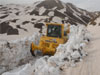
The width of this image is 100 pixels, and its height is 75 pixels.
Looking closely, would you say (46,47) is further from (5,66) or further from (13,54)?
(5,66)

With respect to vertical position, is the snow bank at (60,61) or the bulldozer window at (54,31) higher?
the snow bank at (60,61)

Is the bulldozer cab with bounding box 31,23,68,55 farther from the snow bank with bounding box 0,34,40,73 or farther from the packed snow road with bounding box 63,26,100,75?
the packed snow road with bounding box 63,26,100,75

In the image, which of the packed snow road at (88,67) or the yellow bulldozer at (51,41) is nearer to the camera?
the packed snow road at (88,67)

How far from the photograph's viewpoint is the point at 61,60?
17.8 feet

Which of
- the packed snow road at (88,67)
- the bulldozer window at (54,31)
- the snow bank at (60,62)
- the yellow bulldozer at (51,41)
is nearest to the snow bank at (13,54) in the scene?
the yellow bulldozer at (51,41)

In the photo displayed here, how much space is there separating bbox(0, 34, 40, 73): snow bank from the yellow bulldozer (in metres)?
0.57

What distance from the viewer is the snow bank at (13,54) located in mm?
7922

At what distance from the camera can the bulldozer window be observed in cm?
1004

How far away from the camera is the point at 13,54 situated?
8.50m

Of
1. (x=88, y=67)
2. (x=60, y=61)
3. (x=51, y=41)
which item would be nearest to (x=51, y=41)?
(x=51, y=41)

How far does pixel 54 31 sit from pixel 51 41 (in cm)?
100

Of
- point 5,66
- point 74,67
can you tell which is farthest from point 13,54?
point 74,67

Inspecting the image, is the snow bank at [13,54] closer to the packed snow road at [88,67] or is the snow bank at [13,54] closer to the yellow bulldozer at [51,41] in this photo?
the yellow bulldozer at [51,41]

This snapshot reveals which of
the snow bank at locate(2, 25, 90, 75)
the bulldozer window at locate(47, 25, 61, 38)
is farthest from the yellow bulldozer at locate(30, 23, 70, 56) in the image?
the snow bank at locate(2, 25, 90, 75)
